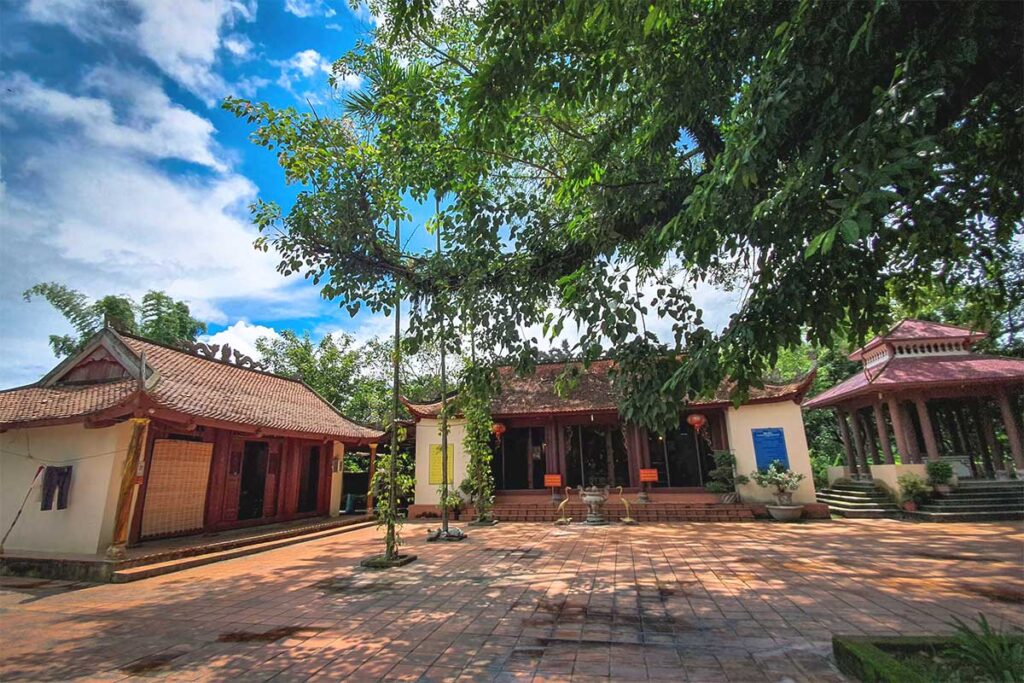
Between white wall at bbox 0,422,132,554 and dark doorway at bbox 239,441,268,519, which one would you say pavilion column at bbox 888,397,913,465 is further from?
white wall at bbox 0,422,132,554

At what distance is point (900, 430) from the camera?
1288 cm

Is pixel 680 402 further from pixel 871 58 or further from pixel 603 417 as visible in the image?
pixel 603 417

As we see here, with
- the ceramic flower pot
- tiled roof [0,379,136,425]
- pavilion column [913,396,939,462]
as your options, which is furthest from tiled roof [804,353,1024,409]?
tiled roof [0,379,136,425]

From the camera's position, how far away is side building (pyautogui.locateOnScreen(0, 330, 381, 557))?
25.9 feet

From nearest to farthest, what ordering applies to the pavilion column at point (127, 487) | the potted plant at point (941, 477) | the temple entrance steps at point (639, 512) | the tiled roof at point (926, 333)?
the pavilion column at point (127, 487)
the potted plant at point (941, 477)
the temple entrance steps at point (639, 512)
the tiled roof at point (926, 333)

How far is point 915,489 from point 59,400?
59.1 feet

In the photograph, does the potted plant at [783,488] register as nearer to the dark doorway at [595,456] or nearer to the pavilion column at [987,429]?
the dark doorway at [595,456]

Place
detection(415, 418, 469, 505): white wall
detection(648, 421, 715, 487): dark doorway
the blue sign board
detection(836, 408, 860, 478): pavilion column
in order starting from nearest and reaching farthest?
the blue sign board < detection(648, 421, 715, 487): dark doorway < detection(415, 418, 469, 505): white wall < detection(836, 408, 860, 478): pavilion column

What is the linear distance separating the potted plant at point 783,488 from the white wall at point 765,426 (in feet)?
1.11

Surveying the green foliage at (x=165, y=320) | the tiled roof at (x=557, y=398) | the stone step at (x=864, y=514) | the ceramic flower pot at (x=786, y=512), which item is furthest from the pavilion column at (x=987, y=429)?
the green foliage at (x=165, y=320)

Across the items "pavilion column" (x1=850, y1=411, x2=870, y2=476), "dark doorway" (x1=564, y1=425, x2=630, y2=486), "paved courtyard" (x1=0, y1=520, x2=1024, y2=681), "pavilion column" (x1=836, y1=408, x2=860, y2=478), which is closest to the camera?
→ "paved courtyard" (x1=0, y1=520, x2=1024, y2=681)

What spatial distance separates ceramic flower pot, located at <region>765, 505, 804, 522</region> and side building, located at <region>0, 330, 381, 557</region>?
11.4m

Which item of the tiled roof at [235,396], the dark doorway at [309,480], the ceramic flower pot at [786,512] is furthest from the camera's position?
the dark doorway at [309,480]

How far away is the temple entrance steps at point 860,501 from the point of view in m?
12.0
